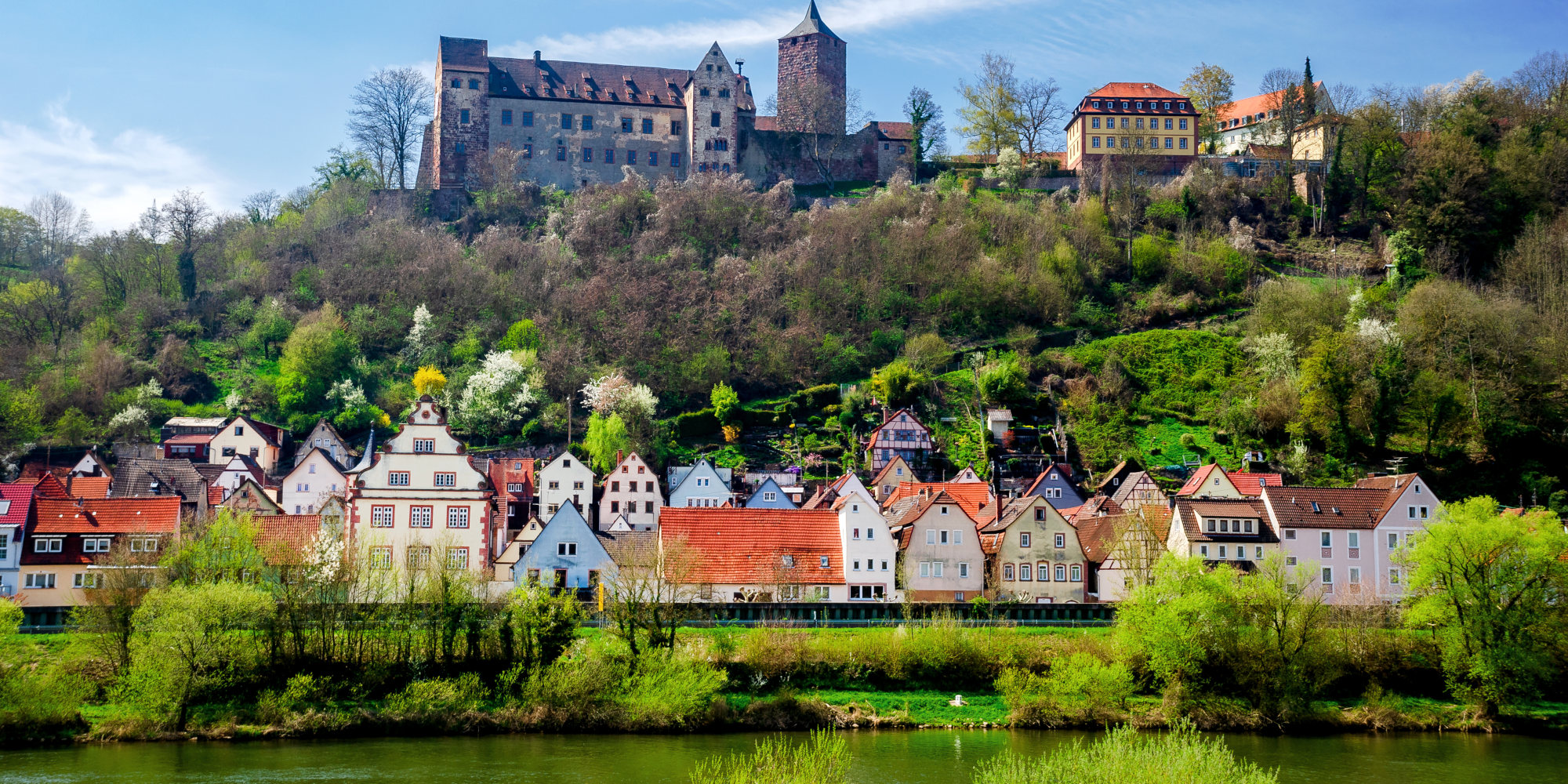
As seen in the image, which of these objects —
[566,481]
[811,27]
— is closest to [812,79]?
[811,27]

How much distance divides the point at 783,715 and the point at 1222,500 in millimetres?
23142

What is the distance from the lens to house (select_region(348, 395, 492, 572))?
46250mm

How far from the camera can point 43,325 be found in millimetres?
82062

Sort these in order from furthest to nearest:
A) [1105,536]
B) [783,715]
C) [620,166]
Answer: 1. [620,166]
2. [1105,536]
3. [783,715]

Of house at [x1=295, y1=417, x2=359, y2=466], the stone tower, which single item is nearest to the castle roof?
the stone tower

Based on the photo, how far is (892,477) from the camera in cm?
6531

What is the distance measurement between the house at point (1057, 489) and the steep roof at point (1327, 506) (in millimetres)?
12629

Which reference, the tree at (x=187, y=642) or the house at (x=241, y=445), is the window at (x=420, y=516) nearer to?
the tree at (x=187, y=642)

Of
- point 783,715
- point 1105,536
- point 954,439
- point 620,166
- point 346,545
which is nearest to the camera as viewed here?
point 783,715

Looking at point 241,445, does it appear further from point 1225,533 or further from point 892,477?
point 1225,533

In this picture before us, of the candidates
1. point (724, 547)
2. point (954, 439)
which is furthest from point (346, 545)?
point (954, 439)

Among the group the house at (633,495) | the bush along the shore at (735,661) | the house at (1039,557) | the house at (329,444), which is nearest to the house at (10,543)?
the bush along the shore at (735,661)

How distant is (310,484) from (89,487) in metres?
8.80

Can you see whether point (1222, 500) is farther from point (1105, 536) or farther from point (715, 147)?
point (715, 147)
